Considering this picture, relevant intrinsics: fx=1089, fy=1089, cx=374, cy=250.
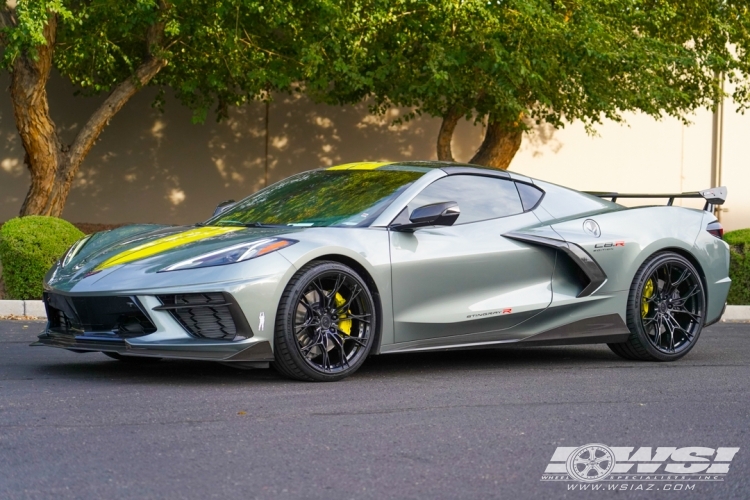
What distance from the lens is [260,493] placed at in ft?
12.4

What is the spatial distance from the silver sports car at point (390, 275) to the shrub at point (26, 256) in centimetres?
407

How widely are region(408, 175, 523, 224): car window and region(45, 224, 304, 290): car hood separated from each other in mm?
1009

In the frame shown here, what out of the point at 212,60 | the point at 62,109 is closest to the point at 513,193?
the point at 212,60

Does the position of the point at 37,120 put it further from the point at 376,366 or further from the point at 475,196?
the point at 475,196

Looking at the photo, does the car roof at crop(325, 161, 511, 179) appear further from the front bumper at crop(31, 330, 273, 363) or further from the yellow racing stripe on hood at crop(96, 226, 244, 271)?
the front bumper at crop(31, 330, 273, 363)

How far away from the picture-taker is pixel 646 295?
7438 millimetres

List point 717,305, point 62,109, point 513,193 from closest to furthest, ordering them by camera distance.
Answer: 1. point 513,193
2. point 717,305
3. point 62,109

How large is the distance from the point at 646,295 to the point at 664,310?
0.65 ft

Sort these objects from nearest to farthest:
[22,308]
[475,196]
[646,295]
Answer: [475,196]
[646,295]
[22,308]

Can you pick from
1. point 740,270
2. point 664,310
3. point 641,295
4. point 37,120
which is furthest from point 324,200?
point 37,120

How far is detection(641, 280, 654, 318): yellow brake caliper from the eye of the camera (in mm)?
7398

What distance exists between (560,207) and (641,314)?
0.91 metres

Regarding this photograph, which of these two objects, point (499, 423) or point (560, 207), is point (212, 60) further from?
point (499, 423)

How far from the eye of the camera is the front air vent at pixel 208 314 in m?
5.75
